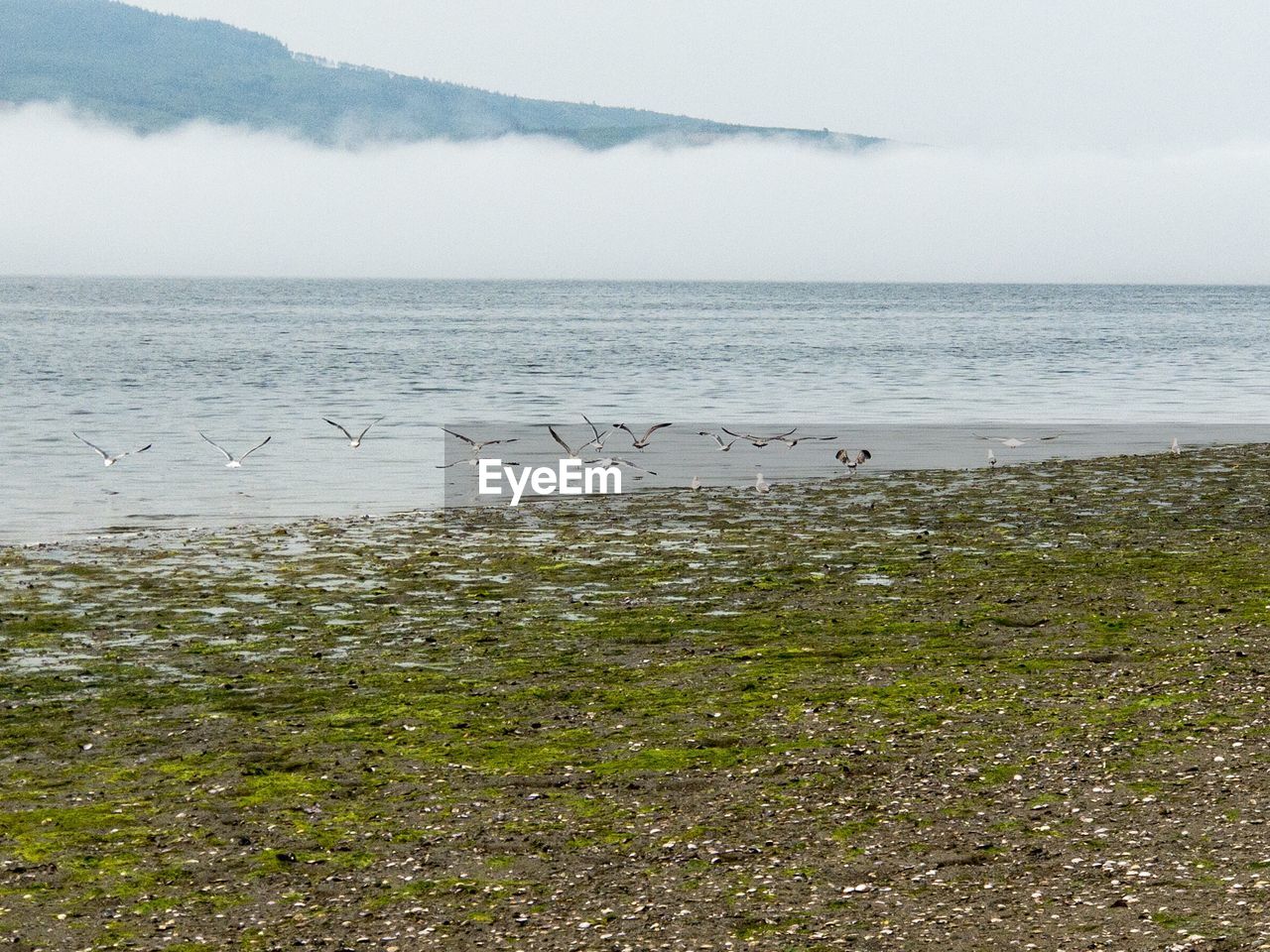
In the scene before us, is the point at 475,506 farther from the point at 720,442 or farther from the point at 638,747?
the point at 638,747

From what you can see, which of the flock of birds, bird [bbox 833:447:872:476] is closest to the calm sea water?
the flock of birds

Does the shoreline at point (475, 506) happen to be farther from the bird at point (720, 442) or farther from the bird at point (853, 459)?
the bird at point (720, 442)

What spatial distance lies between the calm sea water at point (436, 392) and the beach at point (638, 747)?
28.3 feet

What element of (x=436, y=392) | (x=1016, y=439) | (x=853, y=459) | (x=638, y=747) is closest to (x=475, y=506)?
(x=853, y=459)

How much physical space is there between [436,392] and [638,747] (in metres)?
48.4

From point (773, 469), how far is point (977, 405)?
21188mm

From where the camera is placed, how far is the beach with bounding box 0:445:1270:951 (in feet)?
27.7

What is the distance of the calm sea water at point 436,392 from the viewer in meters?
29.2

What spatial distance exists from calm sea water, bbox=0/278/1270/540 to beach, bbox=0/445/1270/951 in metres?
8.64

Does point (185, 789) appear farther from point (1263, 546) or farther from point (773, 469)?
point (773, 469)

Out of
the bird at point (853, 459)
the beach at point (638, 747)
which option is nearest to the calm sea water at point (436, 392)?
the bird at point (853, 459)

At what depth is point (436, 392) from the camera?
5894 centimetres

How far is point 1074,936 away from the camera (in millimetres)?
7777

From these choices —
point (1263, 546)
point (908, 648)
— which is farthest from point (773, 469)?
point (908, 648)
